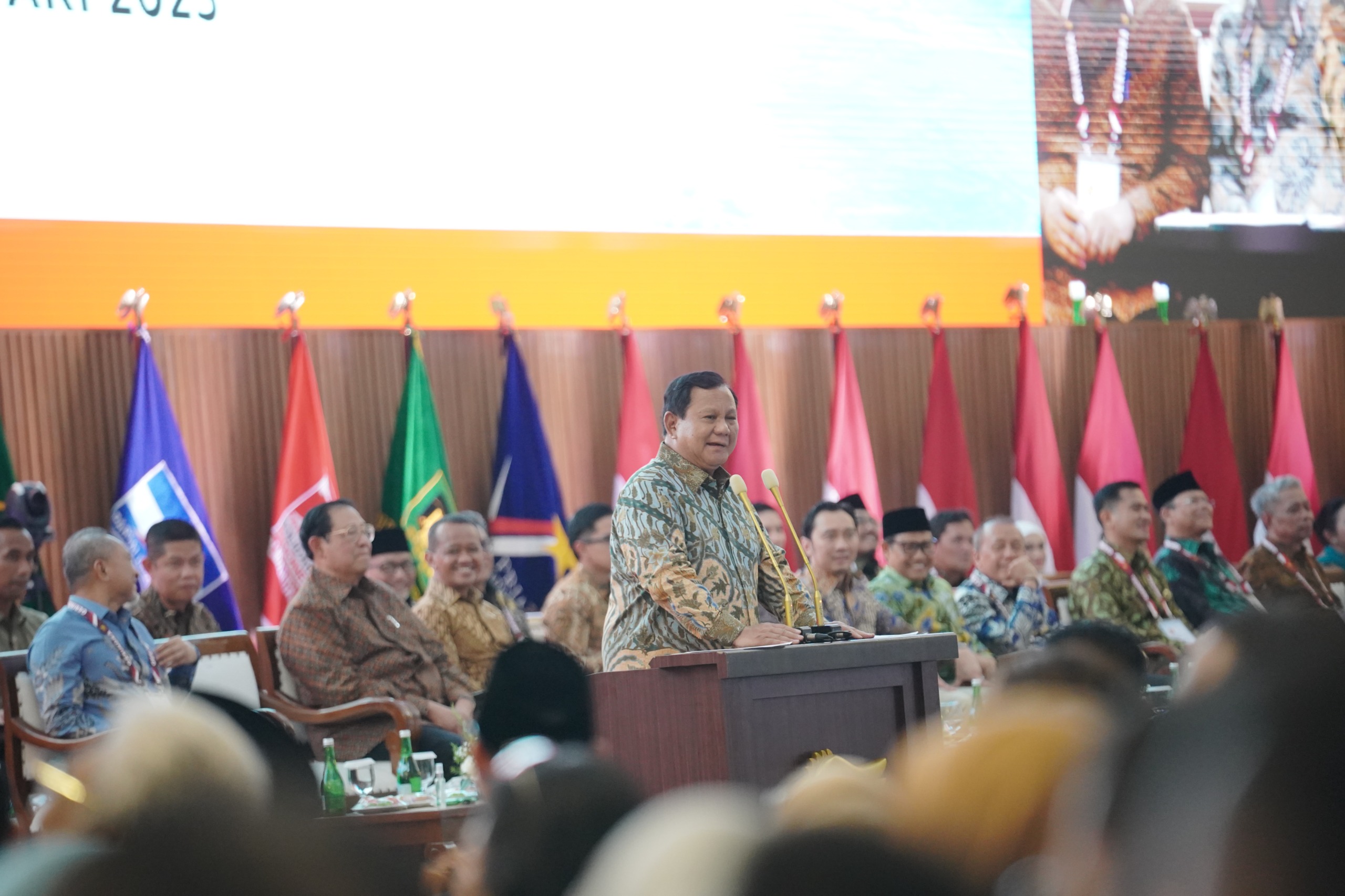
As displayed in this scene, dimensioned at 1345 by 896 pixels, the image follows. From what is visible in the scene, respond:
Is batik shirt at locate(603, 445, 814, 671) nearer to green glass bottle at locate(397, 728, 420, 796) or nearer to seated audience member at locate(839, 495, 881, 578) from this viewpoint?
green glass bottle at locate(397, 728, 420, 796)

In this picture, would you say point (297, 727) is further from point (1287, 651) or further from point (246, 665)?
point (1287, 651)

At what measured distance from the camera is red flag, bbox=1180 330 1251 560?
796 centimetres

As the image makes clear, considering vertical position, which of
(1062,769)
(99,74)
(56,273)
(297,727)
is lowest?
(297,727)

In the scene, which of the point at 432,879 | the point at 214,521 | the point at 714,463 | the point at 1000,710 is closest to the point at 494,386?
the point at 214,521

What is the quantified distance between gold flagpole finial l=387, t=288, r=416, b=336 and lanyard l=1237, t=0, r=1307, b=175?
4705 mm

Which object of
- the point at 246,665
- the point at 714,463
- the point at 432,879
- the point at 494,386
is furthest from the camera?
the point at 494,386

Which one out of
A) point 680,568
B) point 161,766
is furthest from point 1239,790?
point 680,568

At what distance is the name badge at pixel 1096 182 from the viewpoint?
8.10 metres

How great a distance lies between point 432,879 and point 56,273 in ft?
14.1

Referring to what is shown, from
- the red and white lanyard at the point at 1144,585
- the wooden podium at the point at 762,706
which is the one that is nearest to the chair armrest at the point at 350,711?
the wooden podium at the point at 762,706

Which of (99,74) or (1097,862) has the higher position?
(99,74)

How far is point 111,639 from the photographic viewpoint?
4.38 m

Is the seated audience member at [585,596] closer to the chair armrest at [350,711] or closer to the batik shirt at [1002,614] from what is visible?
the chair armrest at [350,711]

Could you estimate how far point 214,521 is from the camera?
6145 mm
